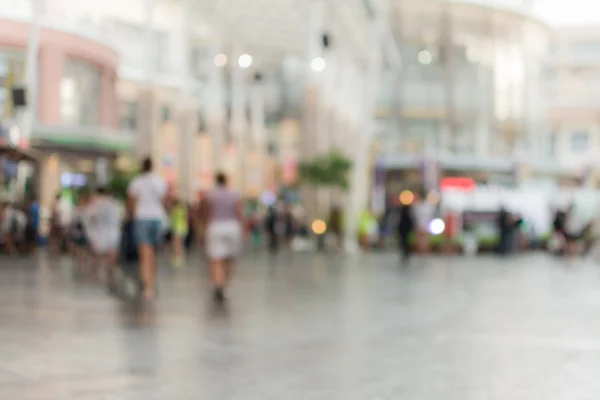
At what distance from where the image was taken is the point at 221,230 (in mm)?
14141

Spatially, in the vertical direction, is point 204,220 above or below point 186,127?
below

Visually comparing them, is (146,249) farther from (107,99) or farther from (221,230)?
(107,99)

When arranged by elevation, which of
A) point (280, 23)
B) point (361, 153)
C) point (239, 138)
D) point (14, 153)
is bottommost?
point (14, 153)

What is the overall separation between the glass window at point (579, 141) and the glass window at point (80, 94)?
62.0 m

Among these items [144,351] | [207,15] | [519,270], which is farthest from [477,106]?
[144,351]

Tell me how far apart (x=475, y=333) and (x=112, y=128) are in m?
31.8

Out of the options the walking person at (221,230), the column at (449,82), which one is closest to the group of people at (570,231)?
the walking person at (221,230)

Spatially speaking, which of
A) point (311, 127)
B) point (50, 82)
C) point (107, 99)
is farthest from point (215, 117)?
point (50, 82)

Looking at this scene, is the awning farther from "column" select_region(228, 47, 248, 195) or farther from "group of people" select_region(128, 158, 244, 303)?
"column" select_region(228, 47, 248, 195)

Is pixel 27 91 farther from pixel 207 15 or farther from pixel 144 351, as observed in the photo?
pixel 207 15

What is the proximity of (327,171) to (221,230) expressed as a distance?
28.8 m

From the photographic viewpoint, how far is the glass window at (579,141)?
92812 millimetres

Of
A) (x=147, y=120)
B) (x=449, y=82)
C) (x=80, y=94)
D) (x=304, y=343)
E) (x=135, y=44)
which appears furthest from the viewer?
(x=449, y=82)

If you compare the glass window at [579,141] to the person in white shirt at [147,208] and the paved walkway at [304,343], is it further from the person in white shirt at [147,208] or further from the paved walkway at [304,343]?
the person in white shirt at [147,208]
